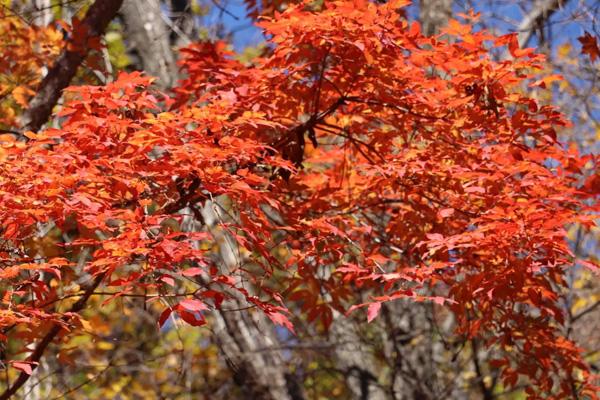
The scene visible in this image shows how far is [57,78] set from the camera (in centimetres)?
486

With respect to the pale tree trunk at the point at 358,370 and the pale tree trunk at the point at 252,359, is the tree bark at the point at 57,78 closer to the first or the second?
the pale tree trunk at the point at 252,359

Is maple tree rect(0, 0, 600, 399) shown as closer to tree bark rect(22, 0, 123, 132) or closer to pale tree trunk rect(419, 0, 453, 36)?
tree bark rect(22, 0, 123, 132)

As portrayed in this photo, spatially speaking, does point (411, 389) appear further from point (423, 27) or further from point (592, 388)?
point (423, 27)

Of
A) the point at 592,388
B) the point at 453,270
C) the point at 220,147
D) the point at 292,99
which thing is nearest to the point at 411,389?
the point at 592,388

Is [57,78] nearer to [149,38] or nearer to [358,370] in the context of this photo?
[149,38]

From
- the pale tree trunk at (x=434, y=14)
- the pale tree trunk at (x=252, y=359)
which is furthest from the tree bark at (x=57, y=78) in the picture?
the pale tree trunk at (x=434, y=14)

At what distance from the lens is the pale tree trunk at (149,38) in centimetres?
684

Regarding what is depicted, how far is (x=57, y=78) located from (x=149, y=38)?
7.11ft

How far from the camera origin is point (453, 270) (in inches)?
174

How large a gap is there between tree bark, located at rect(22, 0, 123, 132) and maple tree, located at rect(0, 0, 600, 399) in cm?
83

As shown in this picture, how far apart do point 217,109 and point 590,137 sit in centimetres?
666

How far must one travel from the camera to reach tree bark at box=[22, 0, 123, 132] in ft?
15.9

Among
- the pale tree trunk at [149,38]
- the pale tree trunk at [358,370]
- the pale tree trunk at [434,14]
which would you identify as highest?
the pale tree trunk at [149,38]

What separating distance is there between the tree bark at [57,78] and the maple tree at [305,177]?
832 millimetres
